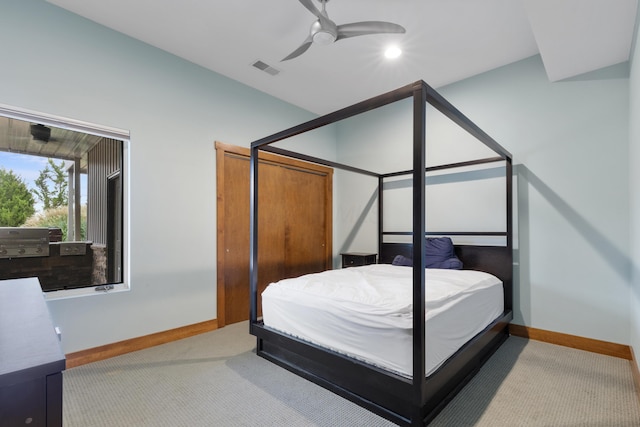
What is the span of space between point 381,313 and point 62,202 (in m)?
2.99

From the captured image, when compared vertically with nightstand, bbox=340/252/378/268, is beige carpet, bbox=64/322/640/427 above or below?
below

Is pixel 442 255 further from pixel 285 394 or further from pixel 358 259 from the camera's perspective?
pixel 285 394

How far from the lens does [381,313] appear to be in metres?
1.77

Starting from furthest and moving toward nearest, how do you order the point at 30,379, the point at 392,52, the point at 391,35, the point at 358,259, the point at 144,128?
the point at 358,259 → the point at 392,52 → the point at 144,128 → the point at 391,35 → the point at 30,379

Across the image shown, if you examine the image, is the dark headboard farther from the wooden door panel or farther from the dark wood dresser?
the dark wood dresser

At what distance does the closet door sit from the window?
3.39 ft

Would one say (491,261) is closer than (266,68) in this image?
Yes

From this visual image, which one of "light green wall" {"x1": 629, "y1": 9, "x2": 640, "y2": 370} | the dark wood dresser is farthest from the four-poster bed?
the dark wood dresser

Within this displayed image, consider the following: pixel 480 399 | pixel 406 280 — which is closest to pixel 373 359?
pixel 480 399

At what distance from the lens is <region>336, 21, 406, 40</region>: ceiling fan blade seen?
7.26 ft

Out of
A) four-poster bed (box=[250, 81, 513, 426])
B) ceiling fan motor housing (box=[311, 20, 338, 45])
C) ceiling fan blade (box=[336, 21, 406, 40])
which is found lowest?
four-poster bed (box=[250, 81, 513, 426])

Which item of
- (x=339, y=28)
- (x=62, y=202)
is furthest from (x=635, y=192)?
(x=62, y=202)

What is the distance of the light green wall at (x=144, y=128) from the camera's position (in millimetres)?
2379

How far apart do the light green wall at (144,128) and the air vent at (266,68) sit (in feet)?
1.51
